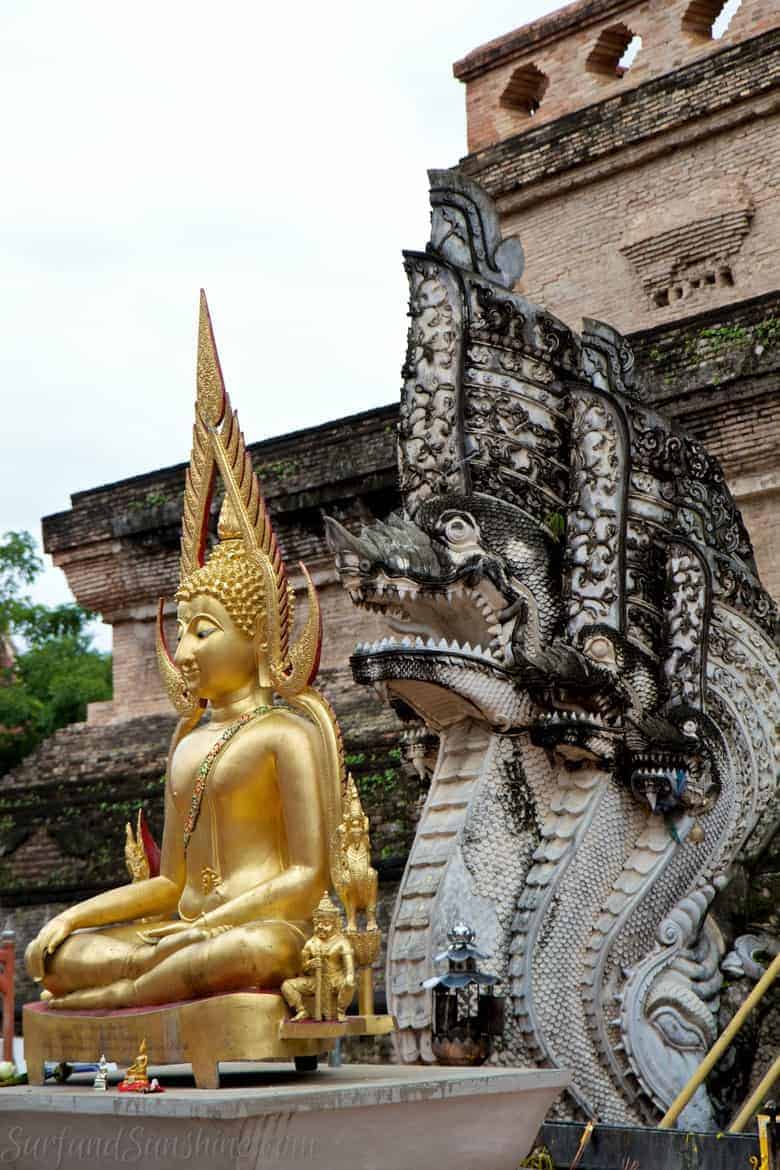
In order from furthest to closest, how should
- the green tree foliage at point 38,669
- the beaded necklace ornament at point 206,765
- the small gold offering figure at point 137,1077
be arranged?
1. the green tree foliage at point 38,669
2. the beaded necklace ornament at point 206,765
3. the small gold offering figure at point 137,1077

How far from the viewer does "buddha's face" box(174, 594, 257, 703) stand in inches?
249

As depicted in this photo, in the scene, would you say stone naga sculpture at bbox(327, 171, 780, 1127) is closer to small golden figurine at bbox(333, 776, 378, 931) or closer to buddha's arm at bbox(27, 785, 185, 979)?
buddha's arm at bbox(27, 785, 185, 979)

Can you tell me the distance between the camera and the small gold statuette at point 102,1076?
5579 mm

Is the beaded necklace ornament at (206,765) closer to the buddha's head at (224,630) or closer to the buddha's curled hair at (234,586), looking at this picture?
the buddha's head at (224,630)

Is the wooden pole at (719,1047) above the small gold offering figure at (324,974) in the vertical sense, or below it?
below

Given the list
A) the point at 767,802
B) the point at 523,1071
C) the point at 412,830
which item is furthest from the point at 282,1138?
the point at 412,830

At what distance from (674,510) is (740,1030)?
238 centimetres

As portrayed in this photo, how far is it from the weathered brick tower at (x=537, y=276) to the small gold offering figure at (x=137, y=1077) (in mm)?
6516

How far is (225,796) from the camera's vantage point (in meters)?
6.11

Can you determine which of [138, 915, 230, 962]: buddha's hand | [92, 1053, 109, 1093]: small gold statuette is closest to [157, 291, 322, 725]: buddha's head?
[138, 915, 230, 962]: buddha's hand

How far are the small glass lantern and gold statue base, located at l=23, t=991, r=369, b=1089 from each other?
46.8 inches

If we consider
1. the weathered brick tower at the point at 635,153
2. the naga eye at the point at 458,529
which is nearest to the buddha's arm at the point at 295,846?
the naga eye at the point at 458,529

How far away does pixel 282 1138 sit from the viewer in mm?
5027

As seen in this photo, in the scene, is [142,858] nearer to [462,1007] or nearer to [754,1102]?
[462,1007]
